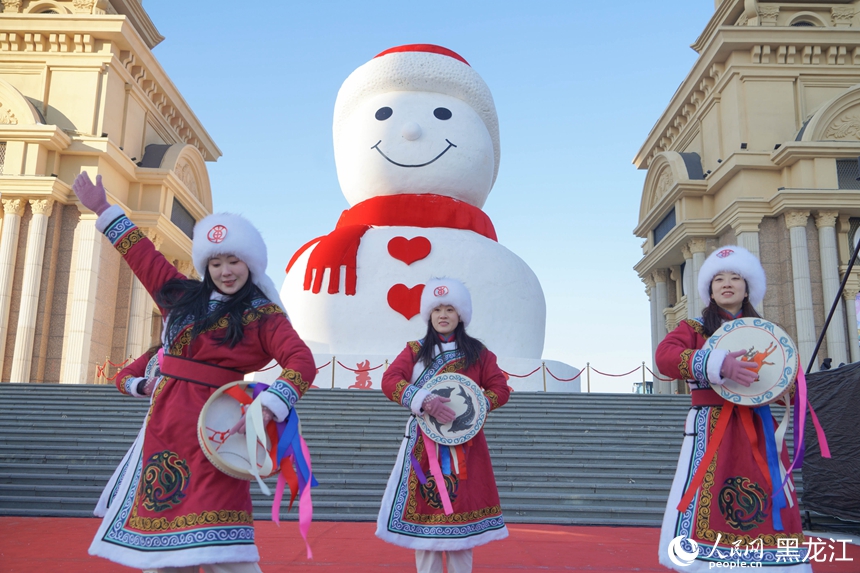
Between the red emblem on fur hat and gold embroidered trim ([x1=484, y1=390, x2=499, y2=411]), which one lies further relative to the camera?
gold embroidered trim ([x1=484, y1=390, x2=499, y2=411])

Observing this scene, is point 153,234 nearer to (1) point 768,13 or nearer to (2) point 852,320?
(2) point 852,320

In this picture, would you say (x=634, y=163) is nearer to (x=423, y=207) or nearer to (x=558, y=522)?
(x=423, y=207)

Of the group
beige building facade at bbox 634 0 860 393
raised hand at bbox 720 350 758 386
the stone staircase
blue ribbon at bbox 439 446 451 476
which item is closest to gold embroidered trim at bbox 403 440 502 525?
blue ribbon at bbox 439 446 451 476

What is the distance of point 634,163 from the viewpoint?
3216cm

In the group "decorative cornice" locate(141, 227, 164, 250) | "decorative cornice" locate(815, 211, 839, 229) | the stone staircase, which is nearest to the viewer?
the stone staircase

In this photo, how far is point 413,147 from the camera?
13.5 metres

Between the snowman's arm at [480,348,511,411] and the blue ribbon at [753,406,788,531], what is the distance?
4.28 ft

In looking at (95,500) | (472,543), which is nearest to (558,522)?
(472,543)

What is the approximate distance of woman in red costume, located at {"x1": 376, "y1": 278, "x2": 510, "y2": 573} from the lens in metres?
3.76

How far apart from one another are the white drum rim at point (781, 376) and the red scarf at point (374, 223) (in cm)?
974

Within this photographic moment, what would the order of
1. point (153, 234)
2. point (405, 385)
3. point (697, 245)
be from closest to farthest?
point (405, 385)
point (153, 234)
point (697, 245)

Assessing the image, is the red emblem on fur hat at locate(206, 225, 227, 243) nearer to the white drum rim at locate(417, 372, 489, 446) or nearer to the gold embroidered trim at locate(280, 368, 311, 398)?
the gold embroidered trim at locate(280, 368, 311, 398)

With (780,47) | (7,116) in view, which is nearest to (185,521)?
(7,116)

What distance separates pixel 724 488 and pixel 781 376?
0.56 metres
